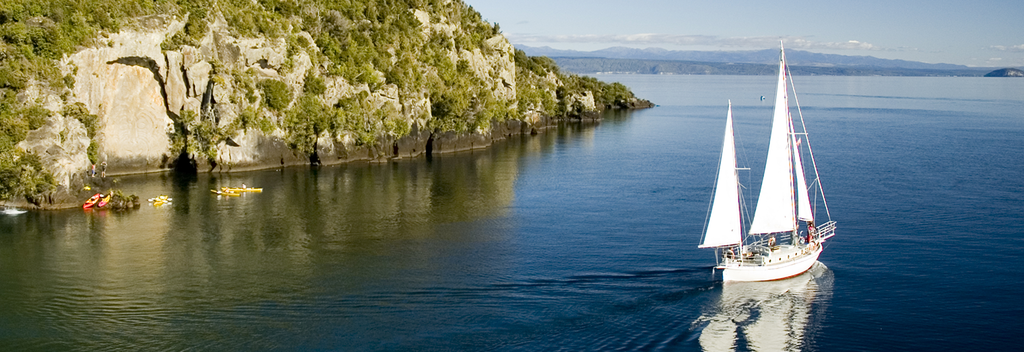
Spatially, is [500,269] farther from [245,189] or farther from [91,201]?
[91,201]

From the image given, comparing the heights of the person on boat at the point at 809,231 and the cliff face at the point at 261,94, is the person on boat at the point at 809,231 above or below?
below

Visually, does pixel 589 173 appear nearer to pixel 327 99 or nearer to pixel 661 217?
pixel 661 217

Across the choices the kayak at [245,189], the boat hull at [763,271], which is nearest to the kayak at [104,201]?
the kayak at [245,189]

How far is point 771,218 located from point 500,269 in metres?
16.6

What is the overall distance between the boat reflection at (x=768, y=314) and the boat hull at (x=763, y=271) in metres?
0.31

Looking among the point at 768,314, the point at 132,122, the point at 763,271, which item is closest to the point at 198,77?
the point at 132,122

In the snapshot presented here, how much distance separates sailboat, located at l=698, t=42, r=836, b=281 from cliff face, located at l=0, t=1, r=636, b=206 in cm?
5329

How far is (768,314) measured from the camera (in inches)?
1587

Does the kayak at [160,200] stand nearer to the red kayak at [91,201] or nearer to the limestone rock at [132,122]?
the red kayak at [91,201]

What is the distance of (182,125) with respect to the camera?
88375 mm

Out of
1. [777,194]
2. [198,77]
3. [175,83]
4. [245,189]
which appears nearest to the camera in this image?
[777,194]

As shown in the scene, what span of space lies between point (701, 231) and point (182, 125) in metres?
59.8

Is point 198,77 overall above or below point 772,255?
above

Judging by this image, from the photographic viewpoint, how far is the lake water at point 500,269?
3750 centimetres
